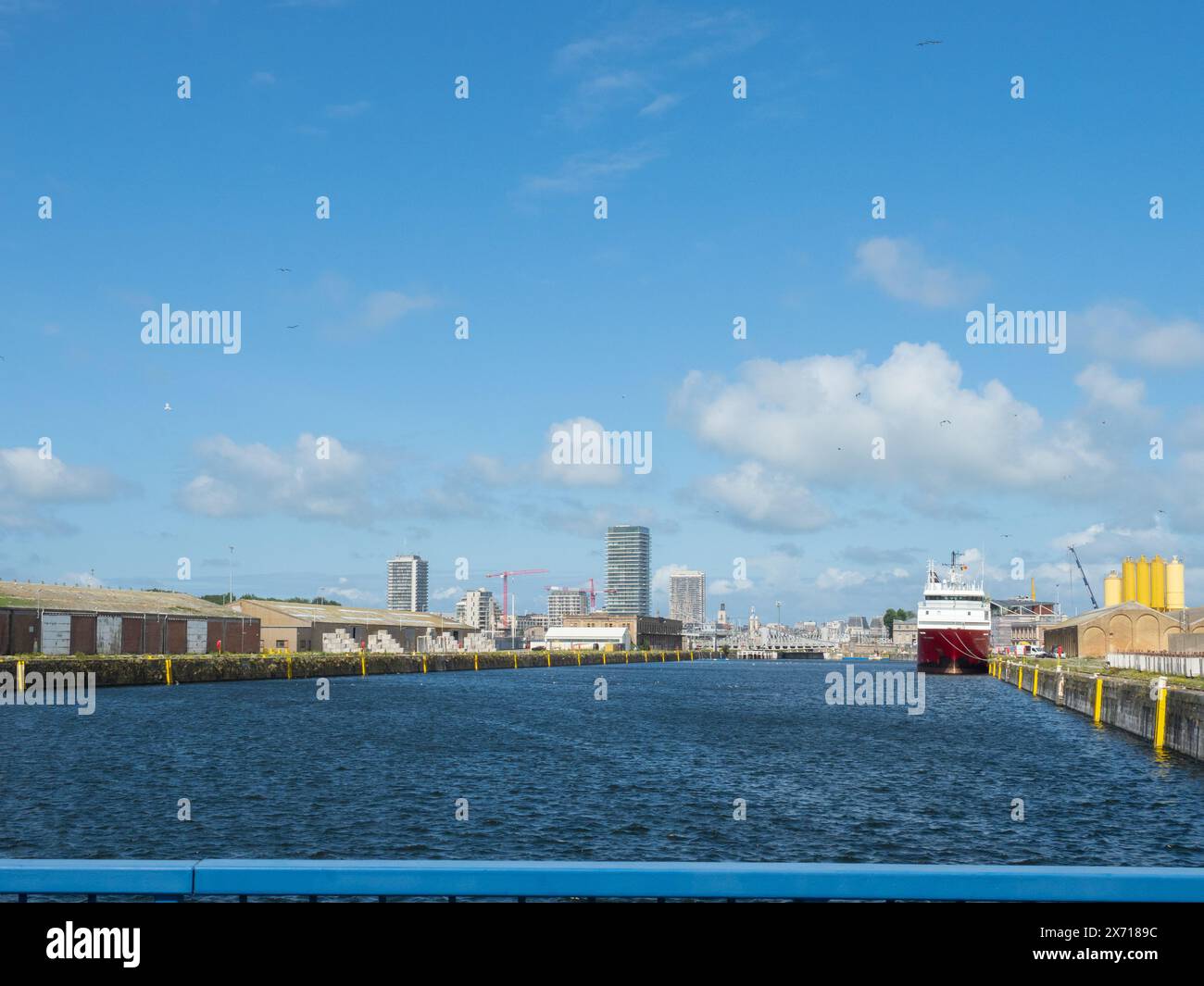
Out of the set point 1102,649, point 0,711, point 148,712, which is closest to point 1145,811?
point 148,712

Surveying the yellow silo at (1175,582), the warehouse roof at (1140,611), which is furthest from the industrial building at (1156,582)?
the warehouse roof at (1140,611)

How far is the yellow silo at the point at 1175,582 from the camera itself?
573ft

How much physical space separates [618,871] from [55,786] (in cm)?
3788

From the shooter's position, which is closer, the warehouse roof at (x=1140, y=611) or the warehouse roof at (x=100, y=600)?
the warehouse roof at (x=100, y=600)

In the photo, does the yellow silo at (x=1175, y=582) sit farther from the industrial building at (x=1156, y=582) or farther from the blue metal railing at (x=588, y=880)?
the blue metal railing at (x=588, y=880)

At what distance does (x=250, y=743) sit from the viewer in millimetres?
52812

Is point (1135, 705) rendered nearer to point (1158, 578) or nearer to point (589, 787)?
point (589, 787)

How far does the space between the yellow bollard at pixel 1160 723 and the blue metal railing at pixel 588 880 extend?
48.8 m

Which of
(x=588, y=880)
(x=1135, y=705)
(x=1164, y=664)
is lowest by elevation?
(x=1135, y=705)

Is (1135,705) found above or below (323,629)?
above

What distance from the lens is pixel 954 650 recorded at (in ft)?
452

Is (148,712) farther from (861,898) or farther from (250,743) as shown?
(861,898)

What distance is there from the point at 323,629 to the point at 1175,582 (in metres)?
135

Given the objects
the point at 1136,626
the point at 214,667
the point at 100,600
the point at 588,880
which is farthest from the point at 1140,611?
the point at 588,880
